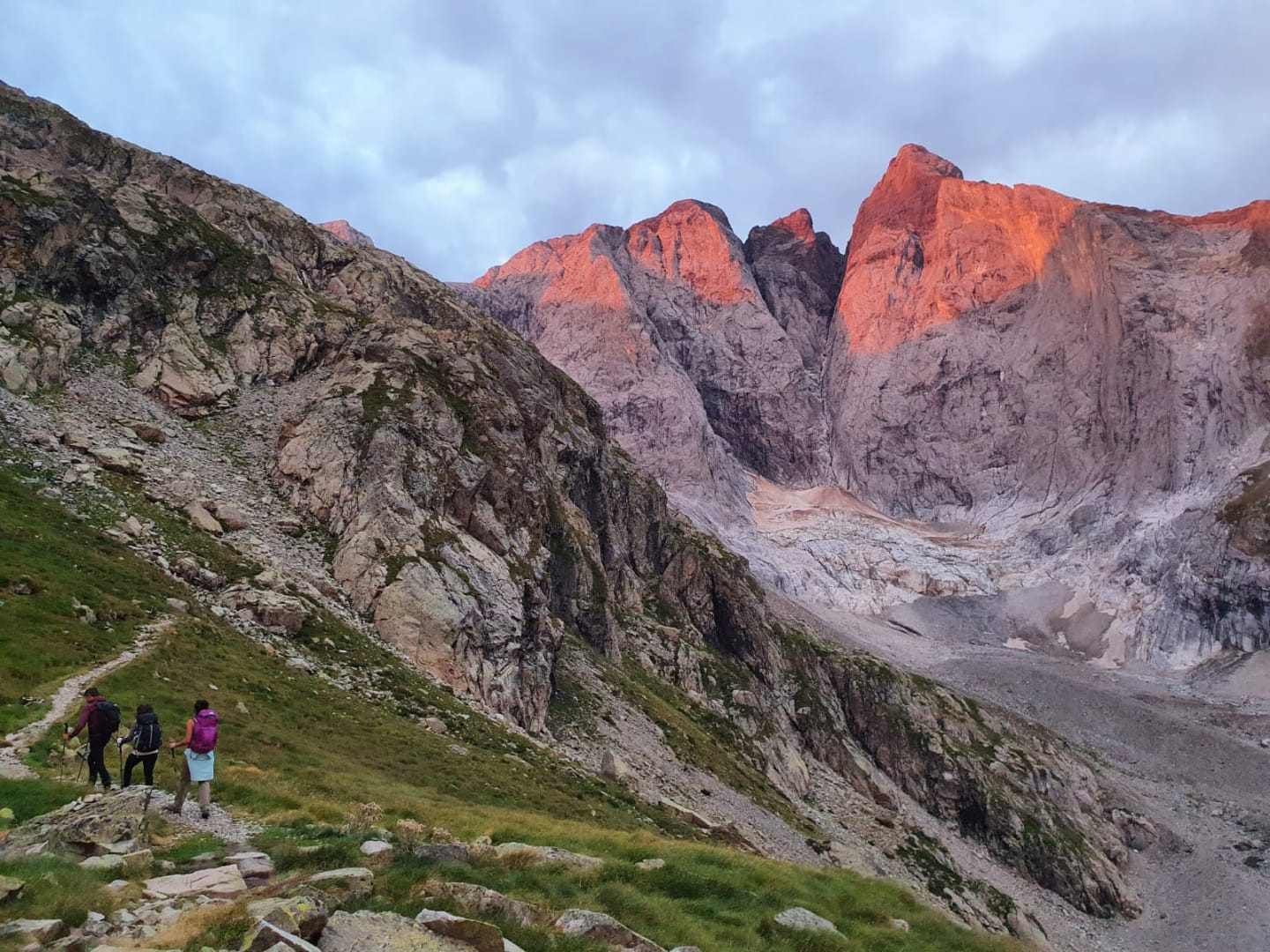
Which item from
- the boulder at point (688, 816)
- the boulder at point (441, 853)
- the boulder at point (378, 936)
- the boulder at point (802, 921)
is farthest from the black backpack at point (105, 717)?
the boulder at point (688, 816)

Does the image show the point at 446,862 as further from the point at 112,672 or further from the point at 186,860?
the point at 112,672

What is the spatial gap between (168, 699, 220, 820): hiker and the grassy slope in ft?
4.54

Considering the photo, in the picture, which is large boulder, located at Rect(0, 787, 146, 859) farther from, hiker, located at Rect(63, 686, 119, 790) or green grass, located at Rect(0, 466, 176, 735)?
green grass, located at Rect(0, 466, 176, 735)

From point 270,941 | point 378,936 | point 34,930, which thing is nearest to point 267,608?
point 34,930

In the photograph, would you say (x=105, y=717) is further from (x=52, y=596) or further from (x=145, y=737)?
(x=52, y=596)

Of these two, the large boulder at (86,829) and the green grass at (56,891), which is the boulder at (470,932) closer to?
the green grass at (56,891)

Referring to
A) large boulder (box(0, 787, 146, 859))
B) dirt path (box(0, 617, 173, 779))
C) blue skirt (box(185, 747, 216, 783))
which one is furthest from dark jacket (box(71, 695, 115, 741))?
large boulder (box(0, 787, 146, 859))

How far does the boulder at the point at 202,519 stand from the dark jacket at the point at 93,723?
→ 25.6 m

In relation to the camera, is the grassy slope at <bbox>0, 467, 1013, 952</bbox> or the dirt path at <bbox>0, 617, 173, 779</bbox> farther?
the dirt path at <bbox>0, 617, 173, 779</bbox>

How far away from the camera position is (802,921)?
15.2m

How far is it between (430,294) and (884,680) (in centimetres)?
7036

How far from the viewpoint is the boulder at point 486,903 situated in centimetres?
1119

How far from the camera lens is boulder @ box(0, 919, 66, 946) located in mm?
8430

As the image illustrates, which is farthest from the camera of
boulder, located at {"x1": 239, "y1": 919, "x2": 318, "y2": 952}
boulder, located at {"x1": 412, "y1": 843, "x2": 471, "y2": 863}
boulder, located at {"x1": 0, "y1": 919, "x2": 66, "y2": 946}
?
boulder, located at {"x1": 412, "y1": 843, "x2": 471, "y2": 863}
